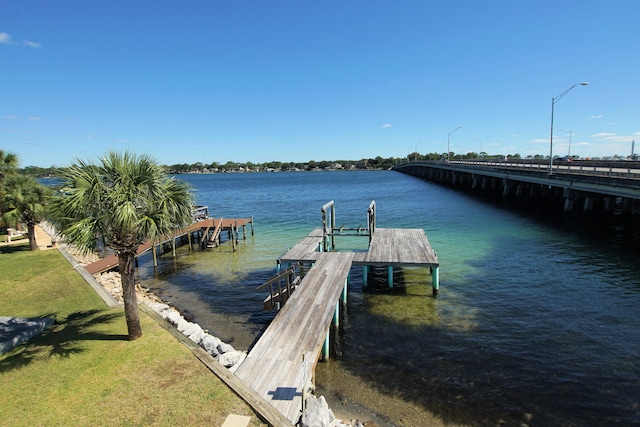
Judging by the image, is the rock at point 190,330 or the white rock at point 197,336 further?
the rock at point 190,330

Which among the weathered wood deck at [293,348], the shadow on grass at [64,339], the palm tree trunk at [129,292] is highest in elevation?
the palm tree trunk at [129,292]

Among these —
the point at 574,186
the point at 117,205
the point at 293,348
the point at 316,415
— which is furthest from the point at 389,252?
the point at 574,186

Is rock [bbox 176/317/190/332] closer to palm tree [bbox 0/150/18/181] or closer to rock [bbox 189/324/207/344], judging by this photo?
Answer: rock [bbox 189/324/207/344]

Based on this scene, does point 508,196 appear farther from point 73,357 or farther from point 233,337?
point 73,357

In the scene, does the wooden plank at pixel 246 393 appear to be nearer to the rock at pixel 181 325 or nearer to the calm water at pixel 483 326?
the rock at pixel 181 325

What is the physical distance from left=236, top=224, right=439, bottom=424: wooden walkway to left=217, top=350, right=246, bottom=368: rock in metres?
0.60

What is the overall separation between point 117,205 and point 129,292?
8.93 feet

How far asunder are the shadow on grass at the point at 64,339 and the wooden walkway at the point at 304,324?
4.30 metres

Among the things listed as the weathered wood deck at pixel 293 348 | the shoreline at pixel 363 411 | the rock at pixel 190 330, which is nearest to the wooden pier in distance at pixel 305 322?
the weathered wood deck at pixel 293 348

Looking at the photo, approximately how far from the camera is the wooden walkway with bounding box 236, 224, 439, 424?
885 centimetres

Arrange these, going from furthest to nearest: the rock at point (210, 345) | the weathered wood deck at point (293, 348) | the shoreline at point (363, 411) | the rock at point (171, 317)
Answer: the rock at point (171, 317) → the rock at point (210, 345) → the shoreline at point (363, 411) → the weathered wood deck at point (293, 348)

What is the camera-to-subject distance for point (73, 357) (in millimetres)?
9680

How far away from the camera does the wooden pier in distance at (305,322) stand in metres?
8.84

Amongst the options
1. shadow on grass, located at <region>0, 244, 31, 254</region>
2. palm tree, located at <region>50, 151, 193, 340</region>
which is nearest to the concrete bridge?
palm tree, located at <region>50, 151, 193, 340</region>
